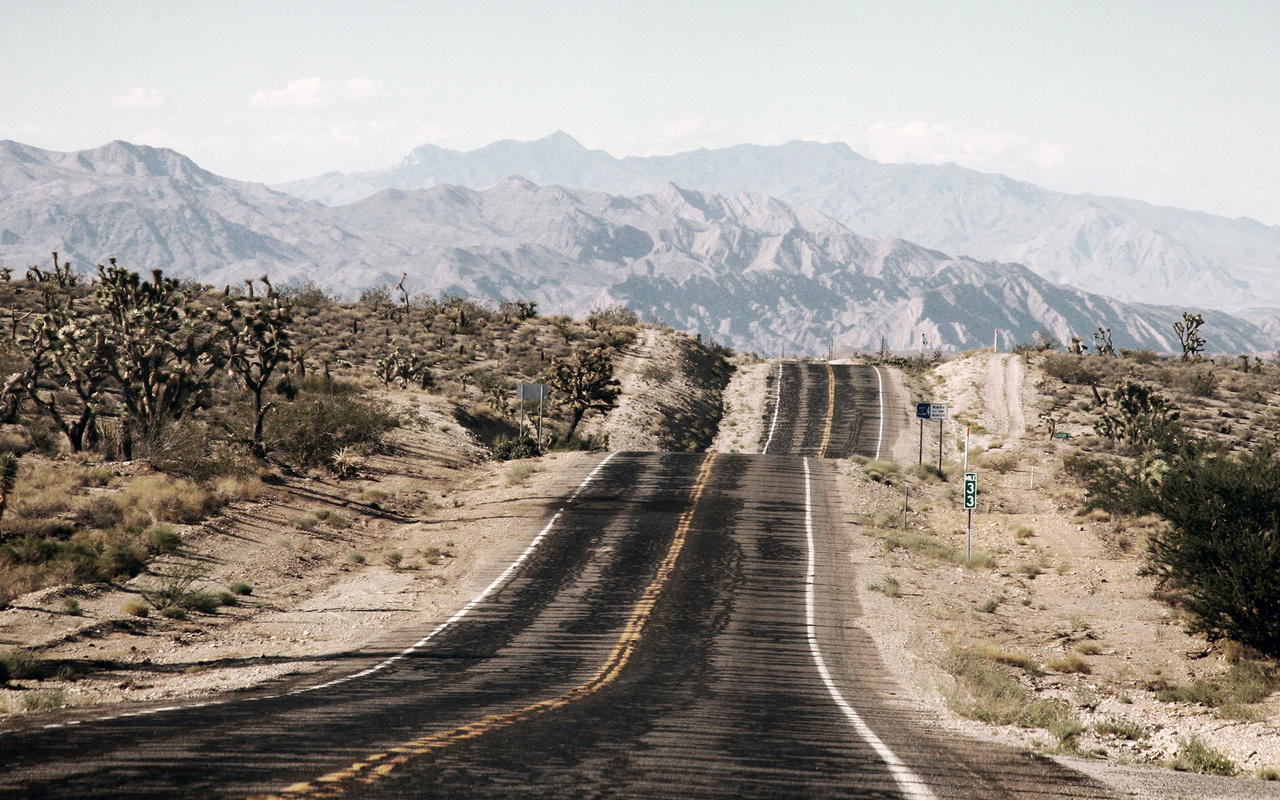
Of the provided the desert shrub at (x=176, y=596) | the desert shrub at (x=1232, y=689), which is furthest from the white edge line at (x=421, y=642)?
the desert shrub at (x=1232, y=689)

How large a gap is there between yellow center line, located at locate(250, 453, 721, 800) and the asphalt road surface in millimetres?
36

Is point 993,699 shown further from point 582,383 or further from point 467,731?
point 582,383

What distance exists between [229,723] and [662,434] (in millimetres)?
43982

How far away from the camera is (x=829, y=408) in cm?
6231

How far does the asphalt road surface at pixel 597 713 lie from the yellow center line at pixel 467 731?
4cm

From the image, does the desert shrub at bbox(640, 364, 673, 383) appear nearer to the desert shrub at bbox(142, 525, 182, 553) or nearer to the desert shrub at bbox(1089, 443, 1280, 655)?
the desert shrub at bbox(1089, 443, 1280, 655)

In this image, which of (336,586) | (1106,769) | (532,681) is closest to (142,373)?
(336,586)

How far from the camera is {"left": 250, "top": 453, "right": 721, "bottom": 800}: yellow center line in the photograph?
8078 mm

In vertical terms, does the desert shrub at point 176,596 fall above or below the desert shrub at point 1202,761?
Result: above

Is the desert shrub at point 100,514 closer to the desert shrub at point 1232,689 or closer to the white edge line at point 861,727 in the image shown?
the white edge line at point 861,727

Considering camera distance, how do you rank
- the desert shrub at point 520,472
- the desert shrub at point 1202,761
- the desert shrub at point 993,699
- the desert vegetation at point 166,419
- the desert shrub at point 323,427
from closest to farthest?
1. the desert shrub at point 1202,761
2. the desert shrub at point 993,699
3. the desert vegetation at point 166,419
4. the desert shrub at point 323,427
5. the desert shrub at point 520,472

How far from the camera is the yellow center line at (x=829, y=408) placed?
51.4 m

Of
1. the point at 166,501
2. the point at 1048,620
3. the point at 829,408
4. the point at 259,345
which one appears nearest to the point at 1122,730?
the point at 1048,620

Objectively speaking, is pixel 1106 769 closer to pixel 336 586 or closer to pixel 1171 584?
pixel 1171 584
